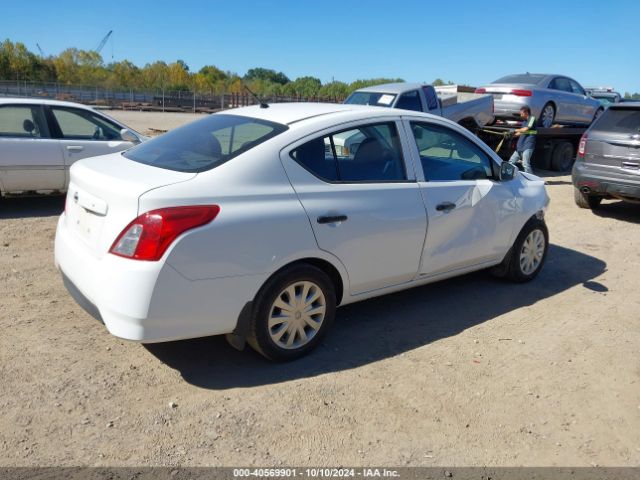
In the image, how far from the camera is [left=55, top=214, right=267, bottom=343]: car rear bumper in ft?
10.3

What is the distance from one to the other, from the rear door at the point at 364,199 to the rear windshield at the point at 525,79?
1080 centimetres

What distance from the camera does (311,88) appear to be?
93.4 meters

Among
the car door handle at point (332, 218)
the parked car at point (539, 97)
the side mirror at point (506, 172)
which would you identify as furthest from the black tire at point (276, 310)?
the parked car at point (539, 97)

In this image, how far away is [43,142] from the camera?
7.43 meters

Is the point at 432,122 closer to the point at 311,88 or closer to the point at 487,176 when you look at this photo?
the point at 487,176

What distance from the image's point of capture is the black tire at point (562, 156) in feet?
45.0

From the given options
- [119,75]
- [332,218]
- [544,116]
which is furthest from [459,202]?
[119,75]

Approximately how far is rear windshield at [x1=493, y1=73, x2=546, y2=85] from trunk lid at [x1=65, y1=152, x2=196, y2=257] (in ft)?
39.8

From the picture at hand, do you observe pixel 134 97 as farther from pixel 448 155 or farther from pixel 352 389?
pixel 352 389

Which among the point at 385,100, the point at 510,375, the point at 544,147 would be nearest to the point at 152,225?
the point at 510,375

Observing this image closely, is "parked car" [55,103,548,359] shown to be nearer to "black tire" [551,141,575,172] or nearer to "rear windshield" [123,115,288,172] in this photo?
"rear windshield" [123,115,288,172]

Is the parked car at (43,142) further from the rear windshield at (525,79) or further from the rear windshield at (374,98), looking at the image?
the rear windshield at (525,79)

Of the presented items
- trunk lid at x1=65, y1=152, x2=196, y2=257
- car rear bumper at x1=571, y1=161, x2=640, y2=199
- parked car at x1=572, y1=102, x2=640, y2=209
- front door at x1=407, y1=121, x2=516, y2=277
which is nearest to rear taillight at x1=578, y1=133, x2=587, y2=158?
parked car at x1=572, y1=102, x2=640, y2=209

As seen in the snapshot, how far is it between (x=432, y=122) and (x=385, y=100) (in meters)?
6.93
